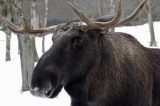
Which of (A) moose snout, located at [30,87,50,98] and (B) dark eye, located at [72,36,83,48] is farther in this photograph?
(B) dark eye, located at [72,36,83,48]

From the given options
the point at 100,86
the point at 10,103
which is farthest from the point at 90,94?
the point at 10,103

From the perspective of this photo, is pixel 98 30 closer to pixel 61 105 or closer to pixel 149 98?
pixel 149 98

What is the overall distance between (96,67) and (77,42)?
45cm

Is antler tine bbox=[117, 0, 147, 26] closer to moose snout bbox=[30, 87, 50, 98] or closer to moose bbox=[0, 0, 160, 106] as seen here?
moose bbox=[0, 0, 160, 106]

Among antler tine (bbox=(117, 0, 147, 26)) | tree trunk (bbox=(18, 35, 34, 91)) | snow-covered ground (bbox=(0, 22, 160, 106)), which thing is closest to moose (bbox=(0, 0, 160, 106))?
antler tine (bbox=(117, 0, 147, 26))

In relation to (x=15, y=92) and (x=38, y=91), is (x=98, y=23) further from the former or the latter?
(x=15, y=92)

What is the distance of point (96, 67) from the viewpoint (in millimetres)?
5488

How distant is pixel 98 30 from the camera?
18.0ft

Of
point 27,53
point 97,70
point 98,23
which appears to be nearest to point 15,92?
point 27,53

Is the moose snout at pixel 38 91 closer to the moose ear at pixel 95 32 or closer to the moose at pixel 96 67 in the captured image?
the moose at pixel 96 67

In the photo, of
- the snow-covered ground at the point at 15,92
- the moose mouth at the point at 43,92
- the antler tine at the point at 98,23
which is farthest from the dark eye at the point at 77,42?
the snow-covered ground at the point at 15,92

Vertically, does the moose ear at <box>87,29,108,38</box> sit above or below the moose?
above

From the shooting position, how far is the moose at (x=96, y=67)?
5.00 meters

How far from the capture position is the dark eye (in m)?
5.21
